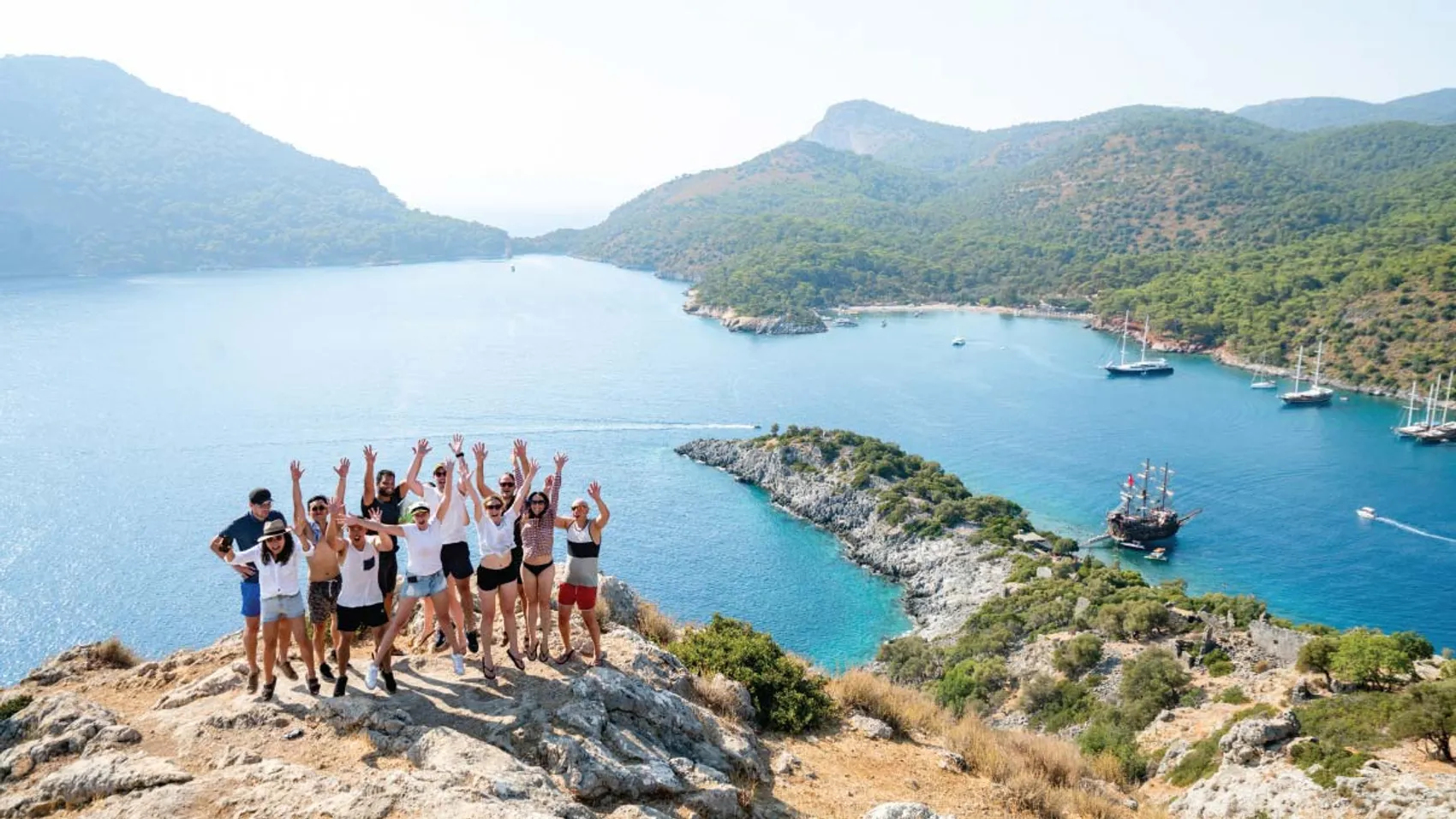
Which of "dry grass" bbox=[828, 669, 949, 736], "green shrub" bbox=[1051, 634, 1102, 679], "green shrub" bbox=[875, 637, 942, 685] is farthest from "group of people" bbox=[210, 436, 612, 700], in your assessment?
"green shrub" bbox=[875, 637, 942, 685]

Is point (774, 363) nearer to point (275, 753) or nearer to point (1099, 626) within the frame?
point (1099, 626)

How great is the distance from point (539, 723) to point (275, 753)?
1.97m

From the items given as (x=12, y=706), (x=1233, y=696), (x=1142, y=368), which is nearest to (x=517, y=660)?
(x=12, y=706)

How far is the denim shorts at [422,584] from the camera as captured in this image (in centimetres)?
755

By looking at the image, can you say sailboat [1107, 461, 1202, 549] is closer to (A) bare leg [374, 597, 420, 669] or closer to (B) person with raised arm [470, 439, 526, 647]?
(B) person with raised arm [470, 439, 526, 647]

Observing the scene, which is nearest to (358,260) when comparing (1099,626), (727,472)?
(727,472)

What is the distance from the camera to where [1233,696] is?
18109 millimetres

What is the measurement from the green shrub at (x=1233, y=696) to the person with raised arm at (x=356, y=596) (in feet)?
57.9

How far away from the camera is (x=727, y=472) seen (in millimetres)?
51938

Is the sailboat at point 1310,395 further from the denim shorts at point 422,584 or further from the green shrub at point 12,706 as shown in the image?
the green shrub at point 12,706

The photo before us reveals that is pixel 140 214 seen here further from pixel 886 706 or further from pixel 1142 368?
pixel 886 706

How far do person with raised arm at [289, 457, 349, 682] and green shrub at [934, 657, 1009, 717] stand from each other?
19.3 metres

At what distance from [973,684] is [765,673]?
55.4ft

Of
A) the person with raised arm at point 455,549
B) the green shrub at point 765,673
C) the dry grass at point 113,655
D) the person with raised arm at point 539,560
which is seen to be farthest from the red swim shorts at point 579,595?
the dry grass at point 113,655
